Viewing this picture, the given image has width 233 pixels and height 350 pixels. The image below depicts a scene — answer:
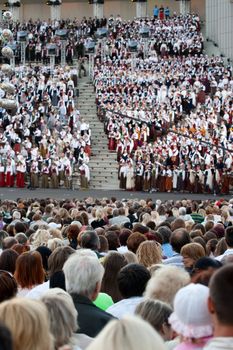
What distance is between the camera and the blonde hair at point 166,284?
683cm

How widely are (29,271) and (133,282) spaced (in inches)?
49.8

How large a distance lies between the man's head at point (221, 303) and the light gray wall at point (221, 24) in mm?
51019

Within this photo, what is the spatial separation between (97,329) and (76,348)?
1102 mm

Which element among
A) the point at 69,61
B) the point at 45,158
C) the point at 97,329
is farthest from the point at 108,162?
the point at 97,329

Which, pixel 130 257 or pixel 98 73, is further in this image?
pixel 98 73

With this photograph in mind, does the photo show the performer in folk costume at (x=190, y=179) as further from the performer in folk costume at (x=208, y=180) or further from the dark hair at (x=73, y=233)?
the dark hair at (x=73, y=233)

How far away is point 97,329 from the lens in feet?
22.5

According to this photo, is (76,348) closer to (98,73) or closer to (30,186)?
(30,186)

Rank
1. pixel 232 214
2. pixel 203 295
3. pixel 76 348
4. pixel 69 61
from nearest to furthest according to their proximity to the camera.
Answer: pixel 203 295 < pixel 76 348 < pixel 232 214 < pixel 69 61

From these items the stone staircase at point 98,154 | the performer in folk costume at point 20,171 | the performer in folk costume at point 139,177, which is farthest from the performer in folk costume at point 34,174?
the performer in folk costume at point 139,177

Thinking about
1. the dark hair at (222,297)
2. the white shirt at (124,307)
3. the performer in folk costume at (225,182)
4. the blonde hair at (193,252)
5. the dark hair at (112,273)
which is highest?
the performer in folk costume at (225,182)

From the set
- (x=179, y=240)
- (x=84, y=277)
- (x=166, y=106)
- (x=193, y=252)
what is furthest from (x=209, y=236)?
(x=166, y=106)

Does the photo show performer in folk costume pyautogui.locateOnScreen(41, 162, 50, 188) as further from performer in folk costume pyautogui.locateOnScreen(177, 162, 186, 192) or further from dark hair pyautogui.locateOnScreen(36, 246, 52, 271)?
dark hair pyautogui.locateOnScreen(36, 246, 52, 271)

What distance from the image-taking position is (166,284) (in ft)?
22.7
